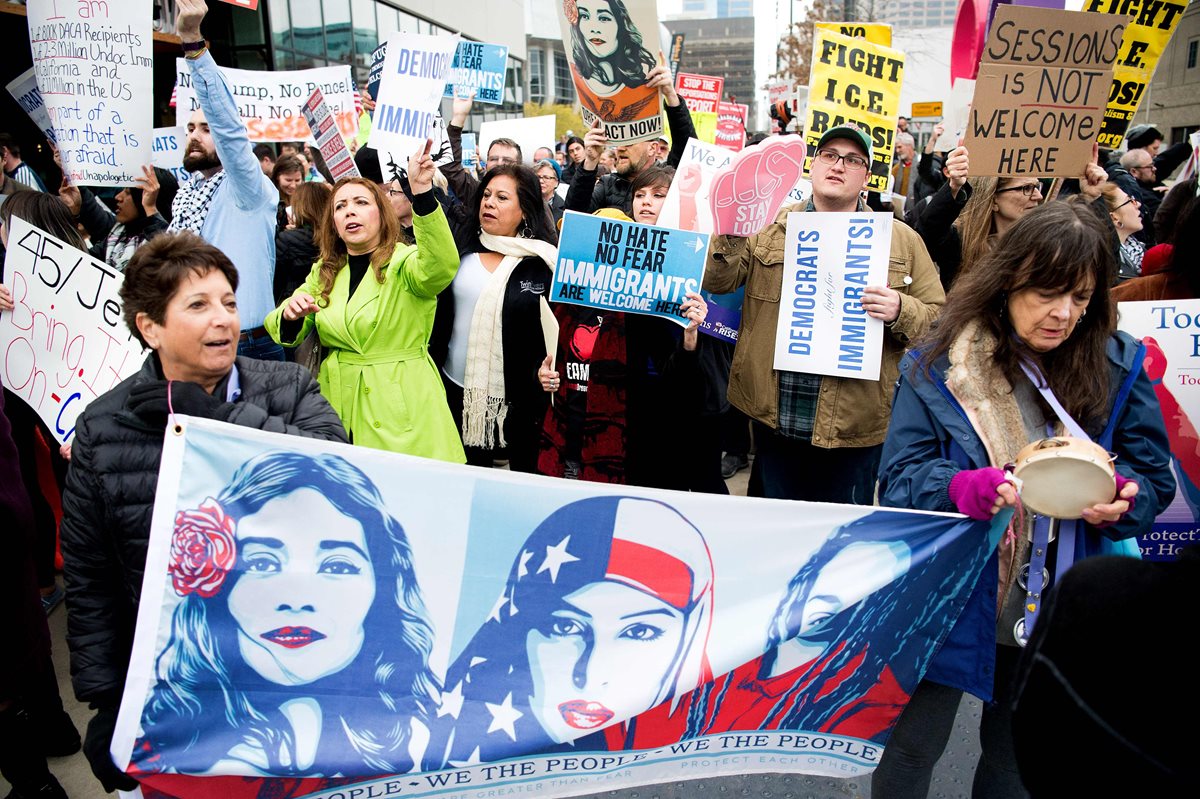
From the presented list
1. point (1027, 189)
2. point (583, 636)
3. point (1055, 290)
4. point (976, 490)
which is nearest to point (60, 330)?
point (583, 636)

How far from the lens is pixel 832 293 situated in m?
3.44

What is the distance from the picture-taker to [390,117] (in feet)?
16.9

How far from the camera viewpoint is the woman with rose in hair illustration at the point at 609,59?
4086 mm

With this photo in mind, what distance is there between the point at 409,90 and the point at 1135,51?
387 centimetres

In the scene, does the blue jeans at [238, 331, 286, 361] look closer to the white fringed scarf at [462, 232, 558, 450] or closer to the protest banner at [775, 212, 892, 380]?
the white fringed scarf at [462, 232, 558, 450]

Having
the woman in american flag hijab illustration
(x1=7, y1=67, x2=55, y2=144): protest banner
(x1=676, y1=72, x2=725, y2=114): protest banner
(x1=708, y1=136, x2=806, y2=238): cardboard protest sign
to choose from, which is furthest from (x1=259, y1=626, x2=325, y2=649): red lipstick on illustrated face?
(x1=676, y1=72, x2=725, y2=114): protest banner

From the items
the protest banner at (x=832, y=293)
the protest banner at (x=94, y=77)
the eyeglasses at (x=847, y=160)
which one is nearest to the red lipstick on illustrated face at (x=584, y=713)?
the protest banner at (x=832, y=293)

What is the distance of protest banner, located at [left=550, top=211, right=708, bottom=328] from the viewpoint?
3.48 meters

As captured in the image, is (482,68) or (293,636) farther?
(482,68)

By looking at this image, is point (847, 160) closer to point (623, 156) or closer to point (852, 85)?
point (852, 85)

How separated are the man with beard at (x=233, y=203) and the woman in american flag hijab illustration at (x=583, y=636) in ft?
8.98

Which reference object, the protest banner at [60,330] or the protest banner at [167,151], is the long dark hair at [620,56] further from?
the protest banner at [167,151]

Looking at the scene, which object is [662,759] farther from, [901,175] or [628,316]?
[901,175]

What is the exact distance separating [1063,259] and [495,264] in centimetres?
262
